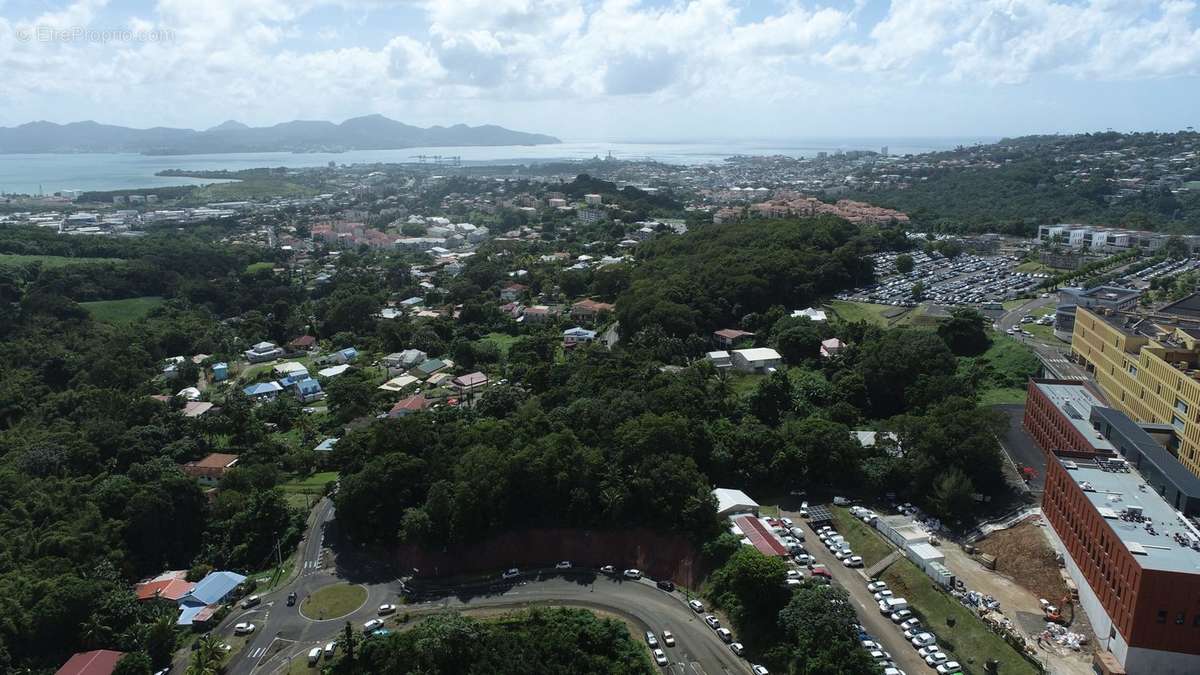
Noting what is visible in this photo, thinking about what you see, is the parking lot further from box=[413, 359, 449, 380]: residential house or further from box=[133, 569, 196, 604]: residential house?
box=[133, 569, 196, 604]: residential house

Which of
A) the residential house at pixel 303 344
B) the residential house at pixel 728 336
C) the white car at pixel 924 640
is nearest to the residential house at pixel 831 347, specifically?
the residential house at pixel 728 336

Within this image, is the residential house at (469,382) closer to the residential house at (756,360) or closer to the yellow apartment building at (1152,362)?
the residential house at (756,360)

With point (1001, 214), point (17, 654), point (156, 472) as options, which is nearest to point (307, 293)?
point (156, 472)

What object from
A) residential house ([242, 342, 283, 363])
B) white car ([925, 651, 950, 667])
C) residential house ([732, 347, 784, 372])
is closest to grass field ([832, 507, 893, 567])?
white car ([925, 651, 950, 667])

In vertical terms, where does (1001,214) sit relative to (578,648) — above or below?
above

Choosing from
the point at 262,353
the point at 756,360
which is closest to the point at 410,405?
the point at 262,353

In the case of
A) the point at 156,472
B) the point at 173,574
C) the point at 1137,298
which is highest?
the point at 1137,298

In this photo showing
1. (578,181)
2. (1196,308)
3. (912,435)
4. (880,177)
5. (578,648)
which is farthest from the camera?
(880,177)

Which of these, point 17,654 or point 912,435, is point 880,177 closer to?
point 912,435
